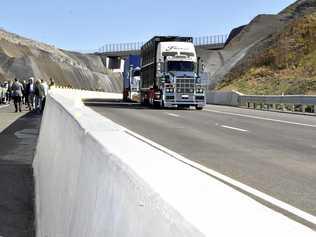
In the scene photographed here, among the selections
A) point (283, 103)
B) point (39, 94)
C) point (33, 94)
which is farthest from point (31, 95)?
point (283, 103)

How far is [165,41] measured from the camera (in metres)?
36.8

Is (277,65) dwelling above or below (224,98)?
above

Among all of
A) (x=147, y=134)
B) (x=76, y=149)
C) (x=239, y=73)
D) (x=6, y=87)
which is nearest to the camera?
(x=76, y=149)

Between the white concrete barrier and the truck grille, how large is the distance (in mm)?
29576

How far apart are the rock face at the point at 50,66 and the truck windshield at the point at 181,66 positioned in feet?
143

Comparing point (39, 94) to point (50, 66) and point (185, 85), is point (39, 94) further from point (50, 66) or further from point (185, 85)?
point (50, 66)

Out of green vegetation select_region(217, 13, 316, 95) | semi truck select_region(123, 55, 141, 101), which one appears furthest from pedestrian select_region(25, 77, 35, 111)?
green vegetation select_region(217, 13, 316, 95)

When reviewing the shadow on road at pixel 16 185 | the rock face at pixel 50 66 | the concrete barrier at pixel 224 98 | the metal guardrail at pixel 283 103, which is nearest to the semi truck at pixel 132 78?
the concrete barrier at pixel 224 98

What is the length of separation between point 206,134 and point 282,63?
5486 cm

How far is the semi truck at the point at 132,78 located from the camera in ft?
172

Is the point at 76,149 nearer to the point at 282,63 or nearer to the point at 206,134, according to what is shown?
Result: the point at 206,134

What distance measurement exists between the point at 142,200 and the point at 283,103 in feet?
119

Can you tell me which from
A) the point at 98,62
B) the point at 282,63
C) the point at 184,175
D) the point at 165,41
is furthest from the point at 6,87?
the point at 98,62

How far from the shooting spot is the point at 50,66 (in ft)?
317
